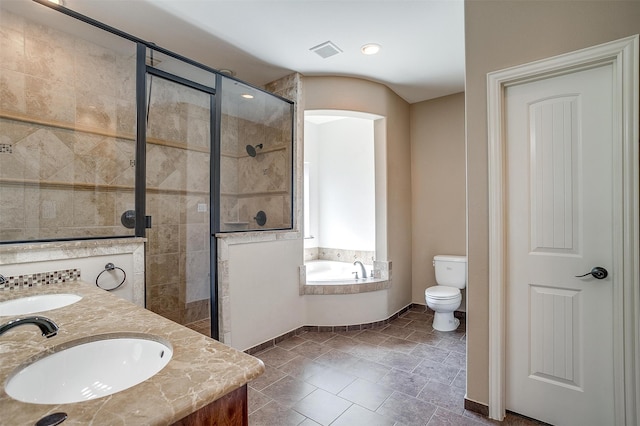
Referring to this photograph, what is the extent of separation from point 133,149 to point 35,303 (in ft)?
3.97

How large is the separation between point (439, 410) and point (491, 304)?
0.79 meters

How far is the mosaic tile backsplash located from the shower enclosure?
9.9 inches

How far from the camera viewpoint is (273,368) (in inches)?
101

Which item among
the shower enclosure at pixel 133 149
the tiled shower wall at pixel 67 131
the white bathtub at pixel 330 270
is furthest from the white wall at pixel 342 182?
the tiled shower wall at pixel 67 131

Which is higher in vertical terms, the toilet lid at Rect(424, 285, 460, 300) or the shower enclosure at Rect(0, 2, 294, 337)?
the shower enclosure at Rect(0, 2, 294, 337)

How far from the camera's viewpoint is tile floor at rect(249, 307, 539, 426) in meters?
1.94

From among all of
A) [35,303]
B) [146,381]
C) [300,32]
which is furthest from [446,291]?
[35,303]

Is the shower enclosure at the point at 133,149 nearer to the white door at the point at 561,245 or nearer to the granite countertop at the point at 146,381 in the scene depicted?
the granite countertop at the point at 146,381

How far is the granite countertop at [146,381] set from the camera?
635 mm

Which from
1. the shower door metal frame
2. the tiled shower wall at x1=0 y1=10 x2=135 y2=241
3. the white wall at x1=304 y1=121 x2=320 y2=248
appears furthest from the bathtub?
the tiled shower wall at x1=0 y1=10 x2=135 y2=241

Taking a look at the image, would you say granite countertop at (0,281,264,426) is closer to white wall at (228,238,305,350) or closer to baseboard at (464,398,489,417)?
white wall at (228,238,305,350)

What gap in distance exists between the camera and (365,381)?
2363 mm

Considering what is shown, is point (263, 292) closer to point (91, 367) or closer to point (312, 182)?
point (91, 367)

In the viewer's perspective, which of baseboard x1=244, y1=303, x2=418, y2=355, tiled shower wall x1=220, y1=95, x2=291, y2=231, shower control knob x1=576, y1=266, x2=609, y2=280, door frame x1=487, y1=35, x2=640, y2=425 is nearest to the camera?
door frame x1=487, y1=35, x2=640, y2=425
